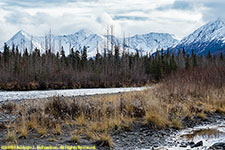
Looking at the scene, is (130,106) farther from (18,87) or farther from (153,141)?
(18,87)

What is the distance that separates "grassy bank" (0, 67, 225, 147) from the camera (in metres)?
8.70

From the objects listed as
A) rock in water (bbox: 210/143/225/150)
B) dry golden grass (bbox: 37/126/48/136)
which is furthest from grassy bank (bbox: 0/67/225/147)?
rock in water (bbox: 210/143/225/150)

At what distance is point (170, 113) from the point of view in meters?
12.3

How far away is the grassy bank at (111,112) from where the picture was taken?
870cm

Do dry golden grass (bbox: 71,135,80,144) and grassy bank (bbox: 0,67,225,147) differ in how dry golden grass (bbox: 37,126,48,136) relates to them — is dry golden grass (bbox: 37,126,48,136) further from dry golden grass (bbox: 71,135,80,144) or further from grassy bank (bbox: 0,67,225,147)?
dry golden grass (bbox: 71,135,80,144)

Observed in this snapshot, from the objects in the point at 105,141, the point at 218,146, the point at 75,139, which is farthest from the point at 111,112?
the point at 218,146

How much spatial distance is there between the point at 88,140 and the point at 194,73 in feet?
41.6

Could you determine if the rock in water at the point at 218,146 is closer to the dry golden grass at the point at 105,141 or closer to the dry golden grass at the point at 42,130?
the dry golden grass at the point at 105,141

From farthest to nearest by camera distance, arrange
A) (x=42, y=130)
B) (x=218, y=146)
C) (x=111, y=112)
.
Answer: (x=111, y=112), (x=42, y=130), (x=218, y=146)

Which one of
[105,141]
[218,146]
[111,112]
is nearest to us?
[218,146]

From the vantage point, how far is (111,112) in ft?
36.8

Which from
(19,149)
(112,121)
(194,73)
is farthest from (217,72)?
(19,149)

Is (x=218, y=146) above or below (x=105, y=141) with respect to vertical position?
below

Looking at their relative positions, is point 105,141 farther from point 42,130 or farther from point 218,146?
point 218,146
